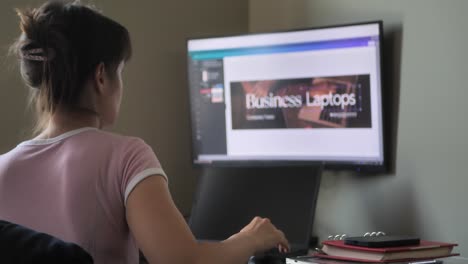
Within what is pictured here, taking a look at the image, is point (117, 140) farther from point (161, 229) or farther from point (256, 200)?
point (256, 200)

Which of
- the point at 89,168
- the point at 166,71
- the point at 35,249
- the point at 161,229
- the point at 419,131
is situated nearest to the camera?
the point at 35,249

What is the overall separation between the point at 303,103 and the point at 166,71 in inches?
24.7

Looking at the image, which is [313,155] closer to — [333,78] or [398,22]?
[333,78]

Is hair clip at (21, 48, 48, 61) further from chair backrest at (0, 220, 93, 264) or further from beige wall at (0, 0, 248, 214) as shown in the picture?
beige wall at (0, 0, 248, 214)

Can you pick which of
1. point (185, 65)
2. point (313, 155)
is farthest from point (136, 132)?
point (313, 155)

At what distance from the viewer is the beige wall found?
102 inches

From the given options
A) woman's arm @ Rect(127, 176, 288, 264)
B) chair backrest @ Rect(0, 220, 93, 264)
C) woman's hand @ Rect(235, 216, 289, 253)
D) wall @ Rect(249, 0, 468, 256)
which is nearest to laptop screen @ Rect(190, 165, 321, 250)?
wall @ Rect(249, 0, 468, 256)

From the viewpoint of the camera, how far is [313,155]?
7.47ft

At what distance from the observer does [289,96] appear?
2332 mm

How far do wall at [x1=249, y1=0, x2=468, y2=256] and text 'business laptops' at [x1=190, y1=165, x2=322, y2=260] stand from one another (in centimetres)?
23

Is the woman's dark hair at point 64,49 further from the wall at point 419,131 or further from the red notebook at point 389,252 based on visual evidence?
the wall at point 419,131

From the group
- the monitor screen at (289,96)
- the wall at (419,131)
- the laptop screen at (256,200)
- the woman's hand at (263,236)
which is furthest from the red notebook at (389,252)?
the monitor screen at (289,96)

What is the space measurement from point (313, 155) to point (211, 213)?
0.38 metres

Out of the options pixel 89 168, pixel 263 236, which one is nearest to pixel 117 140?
pixel 89 168
